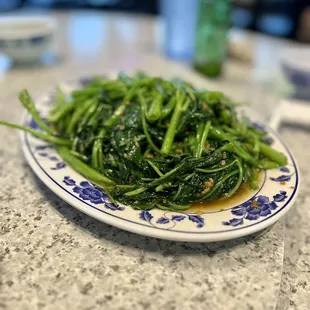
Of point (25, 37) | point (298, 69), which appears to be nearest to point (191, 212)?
point (298, 69)

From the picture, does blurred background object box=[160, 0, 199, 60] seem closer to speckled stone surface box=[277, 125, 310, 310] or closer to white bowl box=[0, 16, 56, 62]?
white bowl box=[0, 16, 56, 62]

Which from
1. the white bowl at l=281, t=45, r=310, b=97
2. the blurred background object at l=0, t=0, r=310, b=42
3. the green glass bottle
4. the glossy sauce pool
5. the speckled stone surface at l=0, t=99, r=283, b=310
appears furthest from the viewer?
the blurred background object at l=0, t=0, r=310, b=42

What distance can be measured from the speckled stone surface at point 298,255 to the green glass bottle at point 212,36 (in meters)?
0.68

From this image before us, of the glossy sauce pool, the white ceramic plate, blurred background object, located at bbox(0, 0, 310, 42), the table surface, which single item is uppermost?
the white ceramic plate

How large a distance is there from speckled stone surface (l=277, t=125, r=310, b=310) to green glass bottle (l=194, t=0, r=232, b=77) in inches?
26.9

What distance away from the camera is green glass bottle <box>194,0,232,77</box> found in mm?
1656

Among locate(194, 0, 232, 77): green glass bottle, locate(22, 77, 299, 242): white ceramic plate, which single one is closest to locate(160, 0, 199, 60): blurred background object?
locate(194, 0, 232, 77): green glass bottle

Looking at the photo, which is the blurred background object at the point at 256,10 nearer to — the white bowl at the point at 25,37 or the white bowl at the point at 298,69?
the white bowl at the point at 298,69

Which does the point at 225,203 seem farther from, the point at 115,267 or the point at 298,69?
the point at 298,69

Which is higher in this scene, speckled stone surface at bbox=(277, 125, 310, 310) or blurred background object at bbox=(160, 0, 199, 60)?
blurred background object at bbox=(160, 0, 199, 60)

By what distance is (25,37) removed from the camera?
1.72m

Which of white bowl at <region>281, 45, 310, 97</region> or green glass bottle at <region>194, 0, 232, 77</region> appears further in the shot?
green glass bottle at <region>194, 0, 232, 77</region>

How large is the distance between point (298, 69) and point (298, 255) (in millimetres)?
892

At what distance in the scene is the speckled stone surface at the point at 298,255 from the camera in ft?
2.54
